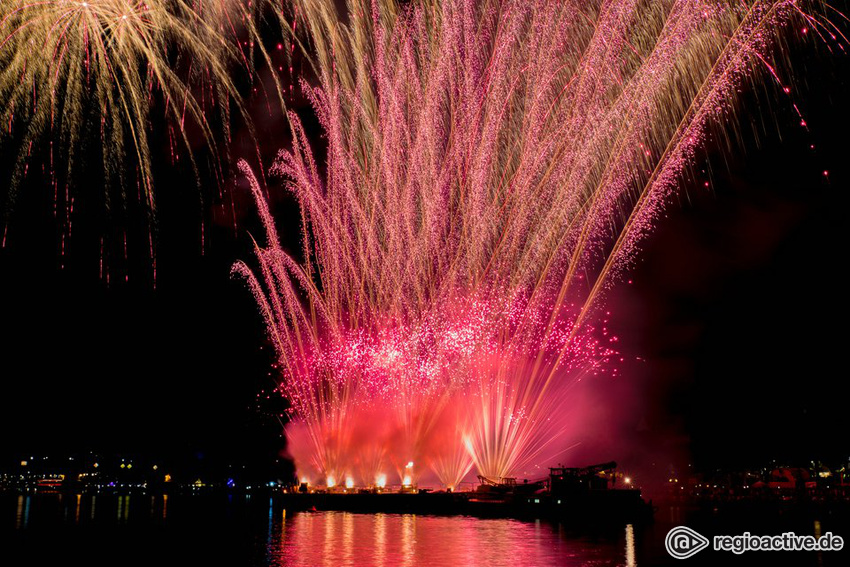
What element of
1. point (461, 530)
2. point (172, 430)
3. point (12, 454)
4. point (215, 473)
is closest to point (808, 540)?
point (461, 530)

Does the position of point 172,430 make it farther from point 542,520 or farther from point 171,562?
point 171,562

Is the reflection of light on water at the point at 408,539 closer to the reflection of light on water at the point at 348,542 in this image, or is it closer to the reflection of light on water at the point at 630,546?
the reflection of light on water at the point at 348,542

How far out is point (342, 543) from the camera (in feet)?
97.2

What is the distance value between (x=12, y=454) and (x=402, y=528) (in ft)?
315

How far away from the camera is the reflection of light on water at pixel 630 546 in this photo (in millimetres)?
24750

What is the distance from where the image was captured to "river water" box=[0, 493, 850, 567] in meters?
25.2

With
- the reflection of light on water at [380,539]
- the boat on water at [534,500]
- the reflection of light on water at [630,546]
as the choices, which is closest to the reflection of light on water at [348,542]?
the reflection of light on water at [380,539]

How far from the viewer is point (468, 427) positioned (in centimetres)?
4925
